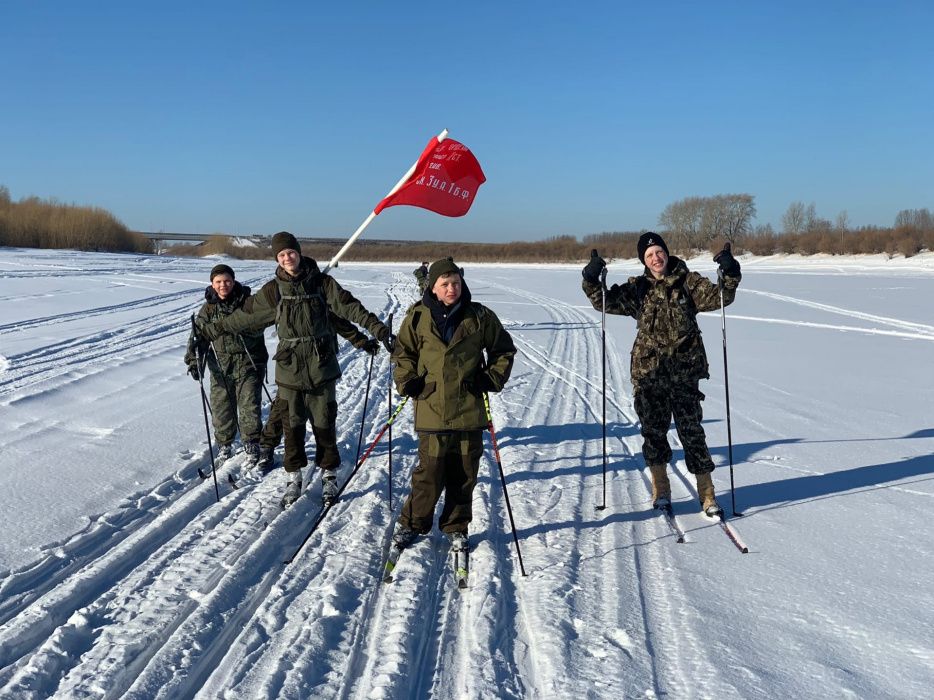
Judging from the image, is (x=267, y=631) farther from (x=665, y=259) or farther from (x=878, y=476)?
(x=878, y=476)

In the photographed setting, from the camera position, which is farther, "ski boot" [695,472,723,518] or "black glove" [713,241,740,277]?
"ski boot" [695,472,723,518]

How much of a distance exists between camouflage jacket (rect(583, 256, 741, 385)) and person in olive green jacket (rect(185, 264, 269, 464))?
282 cm

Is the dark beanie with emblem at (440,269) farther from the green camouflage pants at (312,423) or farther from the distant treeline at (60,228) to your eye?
the distant treeline at (60,228)

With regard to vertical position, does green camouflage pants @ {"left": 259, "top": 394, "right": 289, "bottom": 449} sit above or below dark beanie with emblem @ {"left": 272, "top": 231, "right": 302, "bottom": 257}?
below

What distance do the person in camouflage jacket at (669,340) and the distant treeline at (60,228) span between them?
54.0m

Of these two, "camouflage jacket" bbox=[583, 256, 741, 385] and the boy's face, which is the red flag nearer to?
"camouflage jacket" bbox=[583, 256, 741, 385]

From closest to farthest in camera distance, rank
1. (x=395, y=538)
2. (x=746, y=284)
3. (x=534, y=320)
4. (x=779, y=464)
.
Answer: (x=395, y=538) < (x=779, y=464) < (x=534, y=320) < (x=746, y=284)

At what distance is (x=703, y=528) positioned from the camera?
4.62m

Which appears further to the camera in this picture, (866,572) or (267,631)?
(866,572)

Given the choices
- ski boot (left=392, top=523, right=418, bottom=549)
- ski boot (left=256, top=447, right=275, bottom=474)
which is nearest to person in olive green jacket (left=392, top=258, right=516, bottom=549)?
ski boot (left=392, top=523, right=418, bottom=549)

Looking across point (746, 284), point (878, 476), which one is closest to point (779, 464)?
point (878, 476)

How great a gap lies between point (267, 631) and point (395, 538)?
1.06m

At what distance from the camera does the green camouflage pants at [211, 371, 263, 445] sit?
5.92 meters

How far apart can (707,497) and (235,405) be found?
3737 mm
